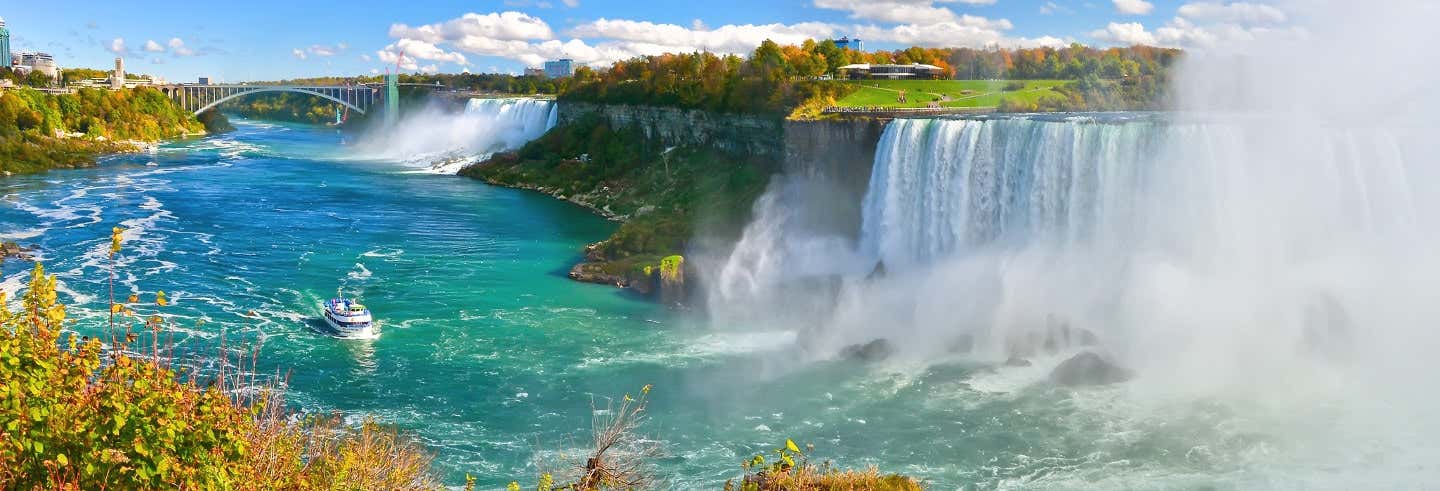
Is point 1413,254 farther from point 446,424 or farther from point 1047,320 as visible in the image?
point 446,424

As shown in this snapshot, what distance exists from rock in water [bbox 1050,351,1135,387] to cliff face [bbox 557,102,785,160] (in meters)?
21.5

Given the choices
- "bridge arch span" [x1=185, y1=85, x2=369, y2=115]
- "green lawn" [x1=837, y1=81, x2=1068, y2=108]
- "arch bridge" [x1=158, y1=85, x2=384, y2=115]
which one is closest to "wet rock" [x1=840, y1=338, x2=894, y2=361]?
"green lawn" [x1=837, y1=81, x2=1068, y2=108]

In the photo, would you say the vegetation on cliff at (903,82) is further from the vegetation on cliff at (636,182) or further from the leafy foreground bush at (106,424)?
the leafy foreground bush at (106,424)

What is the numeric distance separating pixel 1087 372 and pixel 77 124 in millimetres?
77066

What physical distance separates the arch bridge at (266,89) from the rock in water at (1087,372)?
92.1m

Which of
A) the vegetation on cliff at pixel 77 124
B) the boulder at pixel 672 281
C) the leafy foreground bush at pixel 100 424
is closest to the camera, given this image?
the leafy foreground bush at pixel 100 424

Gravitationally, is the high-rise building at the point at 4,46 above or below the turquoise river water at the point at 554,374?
above

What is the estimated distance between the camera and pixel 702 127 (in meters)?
52.9

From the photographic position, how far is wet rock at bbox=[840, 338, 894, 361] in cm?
2584

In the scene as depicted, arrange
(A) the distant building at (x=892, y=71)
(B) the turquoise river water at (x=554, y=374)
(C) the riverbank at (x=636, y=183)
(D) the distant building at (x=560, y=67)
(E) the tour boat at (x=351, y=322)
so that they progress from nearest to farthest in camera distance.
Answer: (B) the turquoise river water at (x=554, y=374), (E) the tour boat at (x=351, y=322), (C) the riverbank at (x=636, y=183), (A) the distant building at (x=892, y=71), (D) the distant building at (x=560, y=67)

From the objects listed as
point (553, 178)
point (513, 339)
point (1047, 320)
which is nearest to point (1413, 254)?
point (1047, 320)

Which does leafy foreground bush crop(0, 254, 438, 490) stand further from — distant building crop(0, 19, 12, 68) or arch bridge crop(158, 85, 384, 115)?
distant building crop(0, 19, 12, 68)

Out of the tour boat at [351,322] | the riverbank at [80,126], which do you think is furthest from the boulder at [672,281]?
the riverbank at [80,126]

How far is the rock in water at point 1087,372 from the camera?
23.5m
